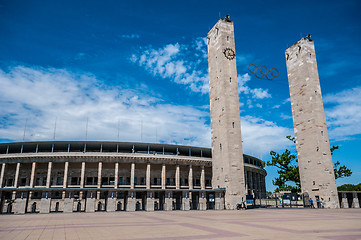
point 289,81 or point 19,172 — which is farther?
point 289,81

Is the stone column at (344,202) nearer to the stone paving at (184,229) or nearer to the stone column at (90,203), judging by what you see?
the stone paving at (184,229)

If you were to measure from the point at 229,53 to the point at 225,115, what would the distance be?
14.8m

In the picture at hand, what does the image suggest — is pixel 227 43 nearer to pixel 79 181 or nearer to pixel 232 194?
pixel 232 194

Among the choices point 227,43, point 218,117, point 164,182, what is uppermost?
point 227,43

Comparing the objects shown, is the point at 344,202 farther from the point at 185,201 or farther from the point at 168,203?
the point at 168,203

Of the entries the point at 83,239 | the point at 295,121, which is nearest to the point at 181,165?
the point at 295,121

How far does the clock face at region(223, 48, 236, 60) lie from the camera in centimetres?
5741

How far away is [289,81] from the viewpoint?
A: 210ft

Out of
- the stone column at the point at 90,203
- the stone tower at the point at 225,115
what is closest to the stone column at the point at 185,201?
the stone tower at the point at 225,115

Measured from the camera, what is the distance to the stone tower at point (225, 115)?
50.8m

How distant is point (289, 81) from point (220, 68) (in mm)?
19678

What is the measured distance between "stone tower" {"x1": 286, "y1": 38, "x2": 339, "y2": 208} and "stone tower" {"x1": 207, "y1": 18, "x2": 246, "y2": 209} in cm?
1530

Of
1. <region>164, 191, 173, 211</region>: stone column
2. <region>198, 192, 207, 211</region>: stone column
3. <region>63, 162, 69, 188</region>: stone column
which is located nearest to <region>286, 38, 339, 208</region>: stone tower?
<region>198, 192, 207, 211</region>: stone column

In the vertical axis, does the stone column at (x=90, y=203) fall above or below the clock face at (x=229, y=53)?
below
